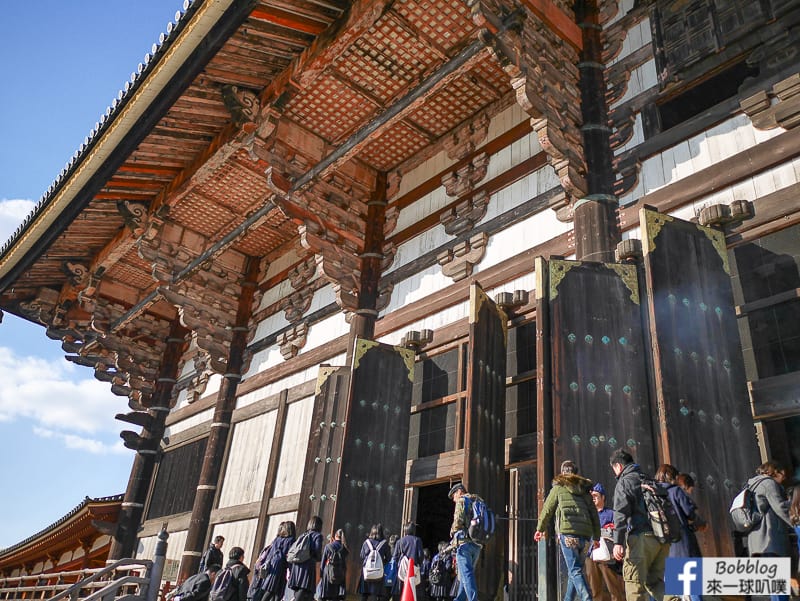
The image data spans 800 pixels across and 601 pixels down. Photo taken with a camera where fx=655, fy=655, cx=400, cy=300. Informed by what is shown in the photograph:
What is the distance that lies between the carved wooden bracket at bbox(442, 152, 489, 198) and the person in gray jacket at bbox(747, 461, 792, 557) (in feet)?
22.4

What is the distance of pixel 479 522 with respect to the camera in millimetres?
5793

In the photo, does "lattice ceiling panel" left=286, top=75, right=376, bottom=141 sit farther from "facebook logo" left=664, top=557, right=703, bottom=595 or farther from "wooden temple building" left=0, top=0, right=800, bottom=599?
"facebook logo" left=664, top=557, right=703, bottom=595

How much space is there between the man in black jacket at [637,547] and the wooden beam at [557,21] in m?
6.30

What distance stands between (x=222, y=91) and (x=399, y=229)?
3612 millimetres

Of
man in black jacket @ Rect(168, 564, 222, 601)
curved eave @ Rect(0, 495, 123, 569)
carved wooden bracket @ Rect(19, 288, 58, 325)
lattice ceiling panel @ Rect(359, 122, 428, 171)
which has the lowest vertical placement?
man in black jacket @ Rect(168, 564, 222, 601)

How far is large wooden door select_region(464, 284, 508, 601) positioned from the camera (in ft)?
21.9

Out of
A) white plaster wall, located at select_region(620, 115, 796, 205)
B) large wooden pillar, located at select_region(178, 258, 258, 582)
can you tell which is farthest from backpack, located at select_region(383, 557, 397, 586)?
large wooden pillar, located at select_region(178, 258, 258, 582)

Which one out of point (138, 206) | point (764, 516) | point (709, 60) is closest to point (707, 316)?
point (764, 516)

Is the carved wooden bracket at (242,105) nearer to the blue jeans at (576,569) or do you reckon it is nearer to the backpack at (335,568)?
the backpack at (335,568)

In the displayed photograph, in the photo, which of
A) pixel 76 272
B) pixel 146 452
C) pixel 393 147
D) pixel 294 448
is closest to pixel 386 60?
pixel 393 147

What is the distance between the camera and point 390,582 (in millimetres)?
7031

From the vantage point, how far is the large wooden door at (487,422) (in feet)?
21.9

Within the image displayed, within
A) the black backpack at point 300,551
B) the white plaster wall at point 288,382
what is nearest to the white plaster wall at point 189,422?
the white plaster wall at point 288,382

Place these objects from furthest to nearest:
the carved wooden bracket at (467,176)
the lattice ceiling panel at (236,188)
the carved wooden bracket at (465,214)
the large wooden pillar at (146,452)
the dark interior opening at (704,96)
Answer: the large wooden pillar at (146,452)
the lattice ceiling panel at (236,188)
the carved wooden bracket at (467,176)
the carved wooden bracket at (465,214)
the dark interior opening at (704,96)
